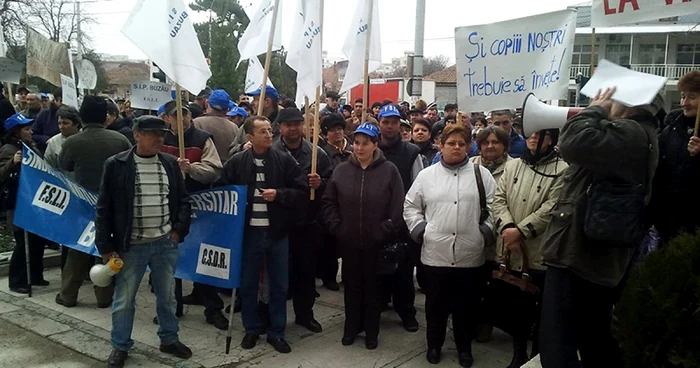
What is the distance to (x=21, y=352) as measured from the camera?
4.91 meters

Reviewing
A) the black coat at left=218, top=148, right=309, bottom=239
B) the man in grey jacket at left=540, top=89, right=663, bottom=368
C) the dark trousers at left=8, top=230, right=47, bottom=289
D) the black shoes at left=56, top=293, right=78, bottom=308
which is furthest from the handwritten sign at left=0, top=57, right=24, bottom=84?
the man in grey jacket at left=540, top=89, right=663, bottom=368

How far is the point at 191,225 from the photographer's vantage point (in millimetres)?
5273

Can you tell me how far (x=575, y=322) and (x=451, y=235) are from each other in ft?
4.40

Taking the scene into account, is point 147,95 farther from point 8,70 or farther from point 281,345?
point 281,345

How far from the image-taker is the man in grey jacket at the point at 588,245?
3127 mm

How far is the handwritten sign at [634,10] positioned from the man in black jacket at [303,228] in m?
2.69

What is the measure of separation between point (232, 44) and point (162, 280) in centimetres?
2151

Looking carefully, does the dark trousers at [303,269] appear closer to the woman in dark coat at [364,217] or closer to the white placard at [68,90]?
the woman in dark coat at [364,217]

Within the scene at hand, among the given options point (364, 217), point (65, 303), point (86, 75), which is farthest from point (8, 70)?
point (364, 217)

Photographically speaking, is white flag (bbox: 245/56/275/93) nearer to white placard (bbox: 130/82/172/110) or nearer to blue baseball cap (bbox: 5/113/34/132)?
white placard (bbox: 130/82/172/110)

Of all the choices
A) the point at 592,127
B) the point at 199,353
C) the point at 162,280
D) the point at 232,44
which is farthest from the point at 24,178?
the point at 232,44

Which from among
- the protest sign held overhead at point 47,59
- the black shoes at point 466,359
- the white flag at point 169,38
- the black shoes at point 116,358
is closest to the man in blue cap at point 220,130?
the white flag at point 169,38

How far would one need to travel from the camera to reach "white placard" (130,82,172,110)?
9.66 metres

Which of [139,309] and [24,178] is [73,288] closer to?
[139,309]
